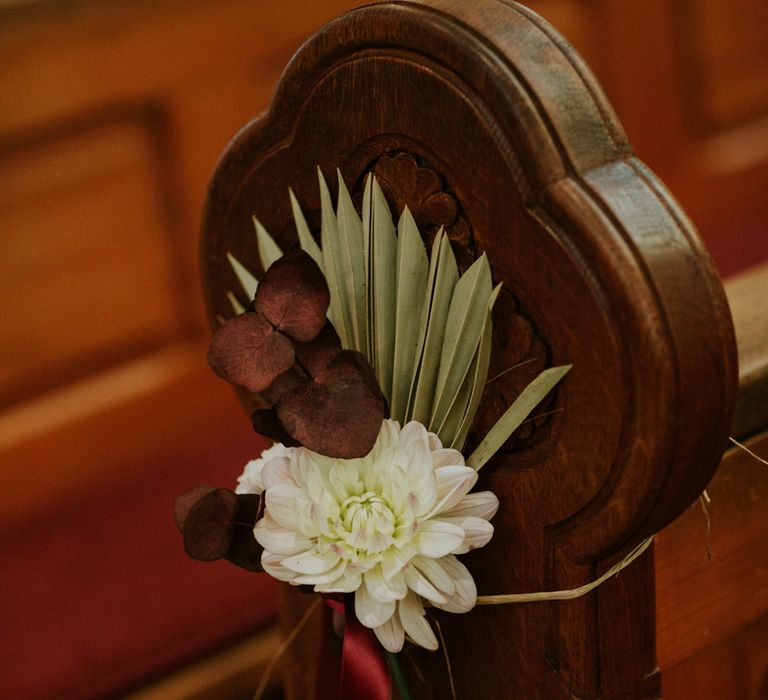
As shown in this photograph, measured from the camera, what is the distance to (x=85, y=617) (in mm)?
2119

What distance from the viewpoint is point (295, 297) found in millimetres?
812

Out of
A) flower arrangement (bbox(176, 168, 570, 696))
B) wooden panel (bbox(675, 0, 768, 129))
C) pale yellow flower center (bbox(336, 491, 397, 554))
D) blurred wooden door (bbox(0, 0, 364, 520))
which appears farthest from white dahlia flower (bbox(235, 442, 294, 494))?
wooden panel (bbox(675, 0, 768, 129))

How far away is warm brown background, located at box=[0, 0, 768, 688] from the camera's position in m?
2.46

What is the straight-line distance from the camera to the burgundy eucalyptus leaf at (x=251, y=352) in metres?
0.81

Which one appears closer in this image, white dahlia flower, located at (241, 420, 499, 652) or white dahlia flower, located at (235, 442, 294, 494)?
white dahlia flower, located at (241, 420, 499, 652)

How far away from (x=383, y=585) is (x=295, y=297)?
22 centimetres

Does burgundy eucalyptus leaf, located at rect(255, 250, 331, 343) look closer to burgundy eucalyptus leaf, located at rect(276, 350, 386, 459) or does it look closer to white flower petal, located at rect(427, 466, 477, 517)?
burgundy eucalyptus leaf, located at rect(276, 350, 386, 459)

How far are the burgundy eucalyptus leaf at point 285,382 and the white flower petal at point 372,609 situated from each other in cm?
15

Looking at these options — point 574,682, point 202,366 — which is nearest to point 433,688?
point 574,682

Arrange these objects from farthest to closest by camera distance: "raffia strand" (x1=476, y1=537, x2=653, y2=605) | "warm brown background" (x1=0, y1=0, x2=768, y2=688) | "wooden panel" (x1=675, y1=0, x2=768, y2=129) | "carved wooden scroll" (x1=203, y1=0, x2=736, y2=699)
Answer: "wooden panel" (x1=675, y1=0, x2=768, y2=129) < "warm brown background" (x1=0, y1=0, x2=768, y2=688) < "raffia strand" (x1=476, y1=537, x2=653, y2=605) < "carved wooden scroll" (x1=203, y1=0, x2=736, y2=699)

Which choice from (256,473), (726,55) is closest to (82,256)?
(256,473)

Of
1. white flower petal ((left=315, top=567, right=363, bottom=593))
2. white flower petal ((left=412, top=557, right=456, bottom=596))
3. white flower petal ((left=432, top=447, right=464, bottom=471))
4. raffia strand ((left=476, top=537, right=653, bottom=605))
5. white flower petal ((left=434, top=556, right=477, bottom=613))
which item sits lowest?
raffia strand ((left=476, top=537, right=653, bottom=605))

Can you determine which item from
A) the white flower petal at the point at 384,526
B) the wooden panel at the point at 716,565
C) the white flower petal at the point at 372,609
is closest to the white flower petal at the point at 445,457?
the white flower petal at the point at 384,526

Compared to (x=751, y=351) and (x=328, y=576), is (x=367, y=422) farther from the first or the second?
(x=751, y=351)
